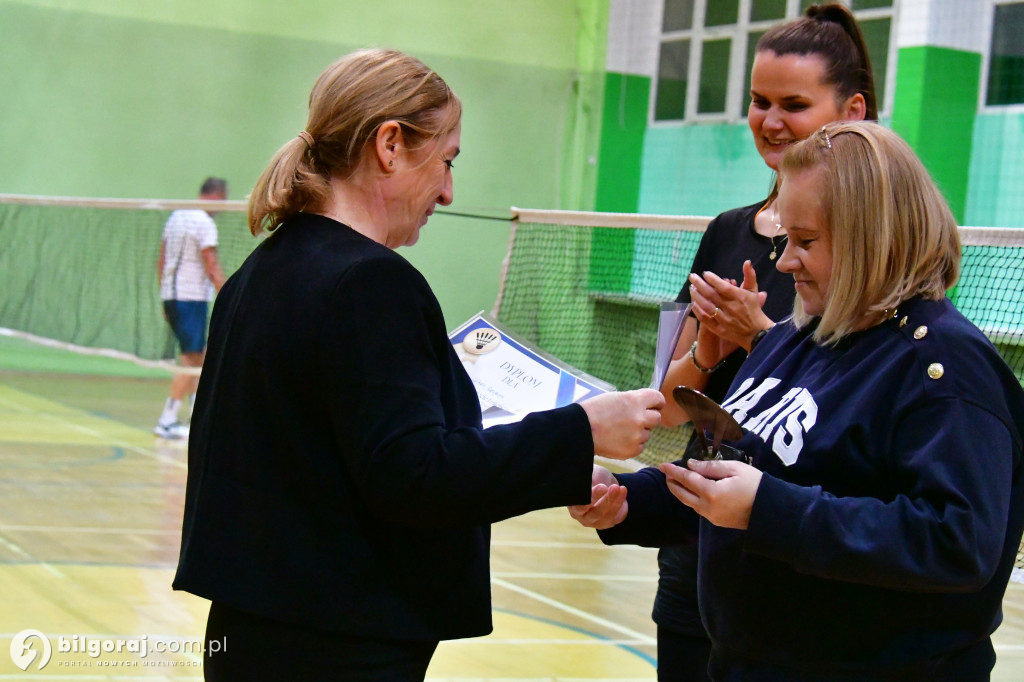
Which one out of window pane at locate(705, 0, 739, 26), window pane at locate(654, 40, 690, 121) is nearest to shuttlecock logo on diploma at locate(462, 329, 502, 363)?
window pane at locate(705, 0, 739, 26)

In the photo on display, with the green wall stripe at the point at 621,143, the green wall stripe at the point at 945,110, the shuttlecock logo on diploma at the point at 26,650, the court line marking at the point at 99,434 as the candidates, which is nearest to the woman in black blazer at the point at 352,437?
the shuttlecock logo on diploma at the point at 26,650

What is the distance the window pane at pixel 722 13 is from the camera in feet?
35.0

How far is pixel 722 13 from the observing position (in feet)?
35.5

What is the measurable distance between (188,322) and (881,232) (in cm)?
845

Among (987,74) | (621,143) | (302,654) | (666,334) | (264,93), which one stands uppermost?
(987,74)

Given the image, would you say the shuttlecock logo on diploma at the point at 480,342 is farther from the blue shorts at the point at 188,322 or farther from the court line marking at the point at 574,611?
the blue shorts at the point at 188,322

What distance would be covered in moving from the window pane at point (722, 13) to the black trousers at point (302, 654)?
982 centimetres

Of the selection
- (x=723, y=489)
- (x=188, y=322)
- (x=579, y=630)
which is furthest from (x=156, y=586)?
(x=188, y=322)

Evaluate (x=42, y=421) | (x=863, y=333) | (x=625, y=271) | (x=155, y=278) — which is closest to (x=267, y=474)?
(x=863, y=333)

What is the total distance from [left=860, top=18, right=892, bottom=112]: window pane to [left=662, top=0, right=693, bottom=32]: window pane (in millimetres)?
2246

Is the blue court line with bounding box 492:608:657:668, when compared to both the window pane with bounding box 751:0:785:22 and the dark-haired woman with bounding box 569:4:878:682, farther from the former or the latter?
the window pane with bounding box 751:0:785:22

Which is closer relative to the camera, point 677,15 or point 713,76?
point 713,76

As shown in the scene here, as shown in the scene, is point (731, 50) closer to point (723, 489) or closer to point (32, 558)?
point (32, 558)

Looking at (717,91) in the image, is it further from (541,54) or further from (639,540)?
(639,540)
